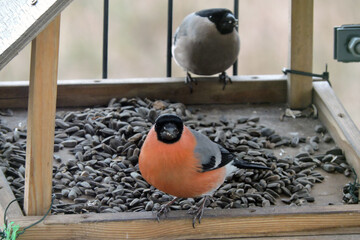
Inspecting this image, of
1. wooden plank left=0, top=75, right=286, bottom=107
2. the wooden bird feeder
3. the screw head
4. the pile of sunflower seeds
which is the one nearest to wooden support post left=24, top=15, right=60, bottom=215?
the wooden bird feeder

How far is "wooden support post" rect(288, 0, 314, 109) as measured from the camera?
443 cm

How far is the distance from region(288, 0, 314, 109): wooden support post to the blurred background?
65.9 inches

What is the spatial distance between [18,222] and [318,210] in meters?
1.32

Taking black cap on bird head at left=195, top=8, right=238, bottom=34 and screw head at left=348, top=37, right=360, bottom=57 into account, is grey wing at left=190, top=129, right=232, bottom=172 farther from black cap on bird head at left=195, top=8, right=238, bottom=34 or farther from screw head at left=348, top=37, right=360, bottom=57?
black cap on bird head at left=195, top=8, right=238, bottom=34

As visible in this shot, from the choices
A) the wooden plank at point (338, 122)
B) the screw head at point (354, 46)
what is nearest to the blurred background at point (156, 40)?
the wooden plank at point (338, 122)

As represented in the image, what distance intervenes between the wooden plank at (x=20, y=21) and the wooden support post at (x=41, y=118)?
1.40 ft

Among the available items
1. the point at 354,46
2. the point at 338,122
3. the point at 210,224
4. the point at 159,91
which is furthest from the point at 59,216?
the point at 338,122

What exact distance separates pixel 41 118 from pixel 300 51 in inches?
84.1

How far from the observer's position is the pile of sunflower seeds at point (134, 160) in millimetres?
3432

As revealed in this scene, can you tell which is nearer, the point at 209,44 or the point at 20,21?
the point at 20,21

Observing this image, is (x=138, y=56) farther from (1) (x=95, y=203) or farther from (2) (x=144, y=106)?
(1) (x=95, y=203)

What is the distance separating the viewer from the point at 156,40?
6250 millimetres

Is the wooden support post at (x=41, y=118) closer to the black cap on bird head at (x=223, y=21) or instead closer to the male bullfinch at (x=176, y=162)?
the male bullfinch at (x=176, y=162)

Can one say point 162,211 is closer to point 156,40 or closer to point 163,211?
point 163,211
